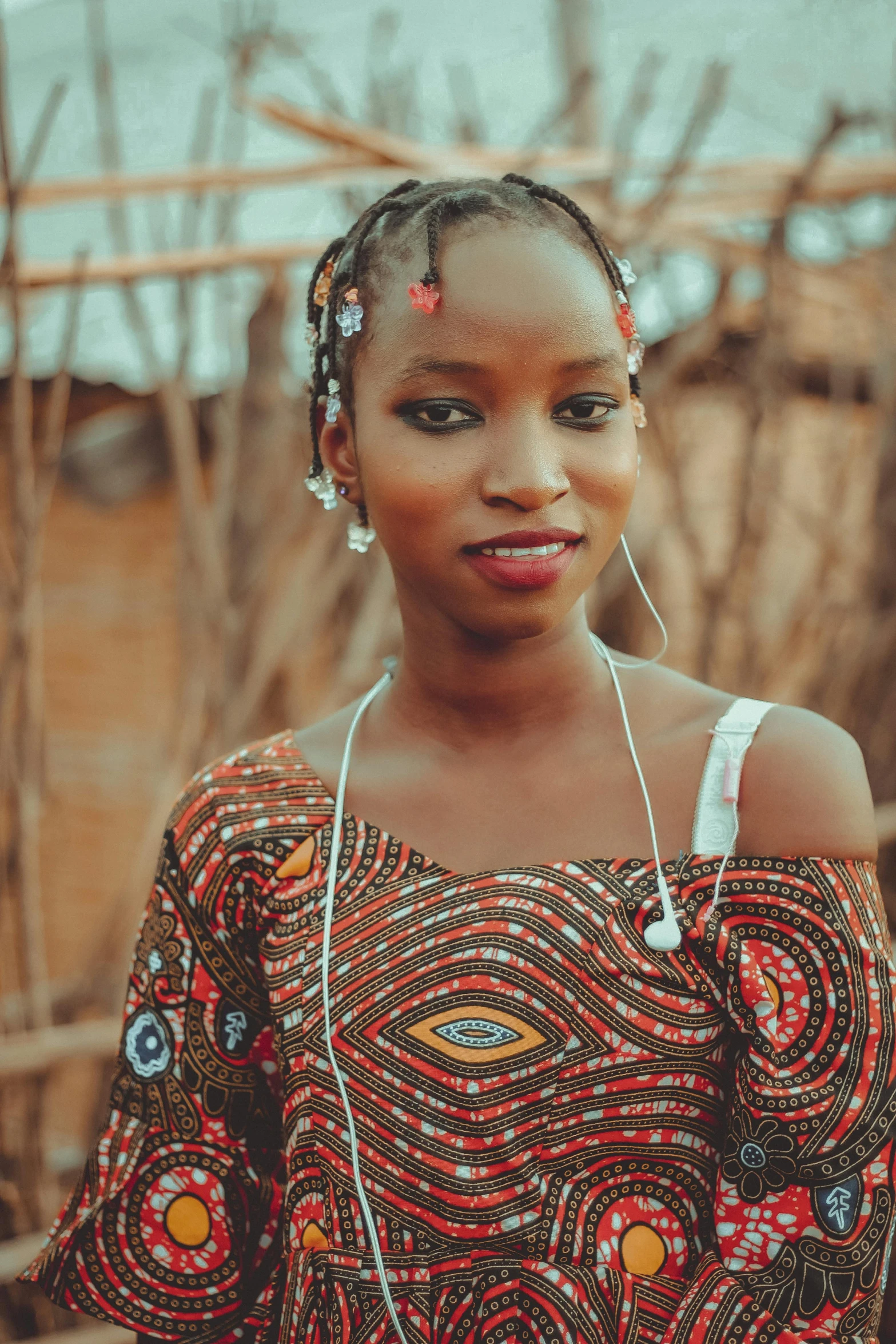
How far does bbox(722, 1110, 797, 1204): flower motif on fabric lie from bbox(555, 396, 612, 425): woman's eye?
0.63 m

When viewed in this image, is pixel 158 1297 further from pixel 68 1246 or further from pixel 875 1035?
pixel 875 1035

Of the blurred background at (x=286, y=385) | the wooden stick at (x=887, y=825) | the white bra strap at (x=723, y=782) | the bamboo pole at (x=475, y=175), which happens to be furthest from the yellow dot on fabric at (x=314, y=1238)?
the bamboo pole at (x=475, y=175)

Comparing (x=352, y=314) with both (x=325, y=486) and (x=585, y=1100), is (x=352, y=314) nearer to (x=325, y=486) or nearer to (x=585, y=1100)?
(x=325, y=486)

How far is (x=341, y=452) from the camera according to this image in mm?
1300

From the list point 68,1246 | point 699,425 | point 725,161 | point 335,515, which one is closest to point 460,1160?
point 68,1246

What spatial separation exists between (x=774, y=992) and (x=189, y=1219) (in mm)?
686

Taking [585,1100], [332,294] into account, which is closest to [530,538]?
[332,294]

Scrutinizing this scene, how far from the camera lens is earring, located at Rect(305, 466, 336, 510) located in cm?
133

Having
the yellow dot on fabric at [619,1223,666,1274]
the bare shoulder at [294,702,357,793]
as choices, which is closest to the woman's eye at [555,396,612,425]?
the bare shoulder at [294,702,357,793]

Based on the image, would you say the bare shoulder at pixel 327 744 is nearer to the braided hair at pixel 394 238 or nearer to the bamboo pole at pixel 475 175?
the braided hair at pixel 394 238

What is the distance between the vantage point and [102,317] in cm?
386

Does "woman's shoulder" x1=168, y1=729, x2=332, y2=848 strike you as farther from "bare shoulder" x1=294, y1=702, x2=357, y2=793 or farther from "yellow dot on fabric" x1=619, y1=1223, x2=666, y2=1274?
"yellow dot on fabric" x1=619, y1=1223, x2=666, y2=1274

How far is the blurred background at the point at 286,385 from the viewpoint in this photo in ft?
8.25

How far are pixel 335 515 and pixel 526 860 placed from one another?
6.18ft
